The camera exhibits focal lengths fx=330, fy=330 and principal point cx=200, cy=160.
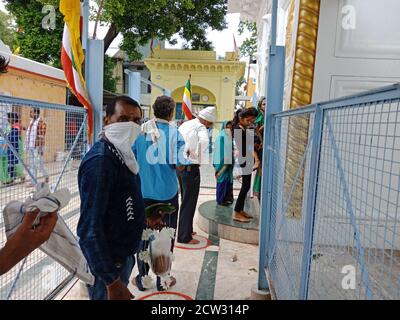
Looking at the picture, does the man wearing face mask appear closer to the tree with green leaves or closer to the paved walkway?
the paved walkway

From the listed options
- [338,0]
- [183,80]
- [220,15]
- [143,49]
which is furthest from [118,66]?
[338,0]

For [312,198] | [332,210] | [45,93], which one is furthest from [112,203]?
[45,93]

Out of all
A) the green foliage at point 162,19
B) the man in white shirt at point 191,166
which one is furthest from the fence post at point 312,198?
the green foliage at point 162,19

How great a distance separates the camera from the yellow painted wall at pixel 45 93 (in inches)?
111

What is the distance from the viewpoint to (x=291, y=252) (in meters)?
2.21

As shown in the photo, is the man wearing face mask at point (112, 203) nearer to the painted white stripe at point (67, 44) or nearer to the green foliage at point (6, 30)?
the painted white stripe at point (67, 44)

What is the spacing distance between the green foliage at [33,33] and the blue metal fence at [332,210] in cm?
1298

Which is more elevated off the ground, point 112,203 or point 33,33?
point 33,33

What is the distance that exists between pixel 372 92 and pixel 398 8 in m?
3.67

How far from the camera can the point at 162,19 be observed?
43.9 ft

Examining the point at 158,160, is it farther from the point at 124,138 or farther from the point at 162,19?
the point at 162,19

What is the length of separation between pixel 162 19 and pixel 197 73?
3714mm

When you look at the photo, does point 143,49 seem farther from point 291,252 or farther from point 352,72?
point 291,252

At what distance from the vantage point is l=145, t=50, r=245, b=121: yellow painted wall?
1620 cm
